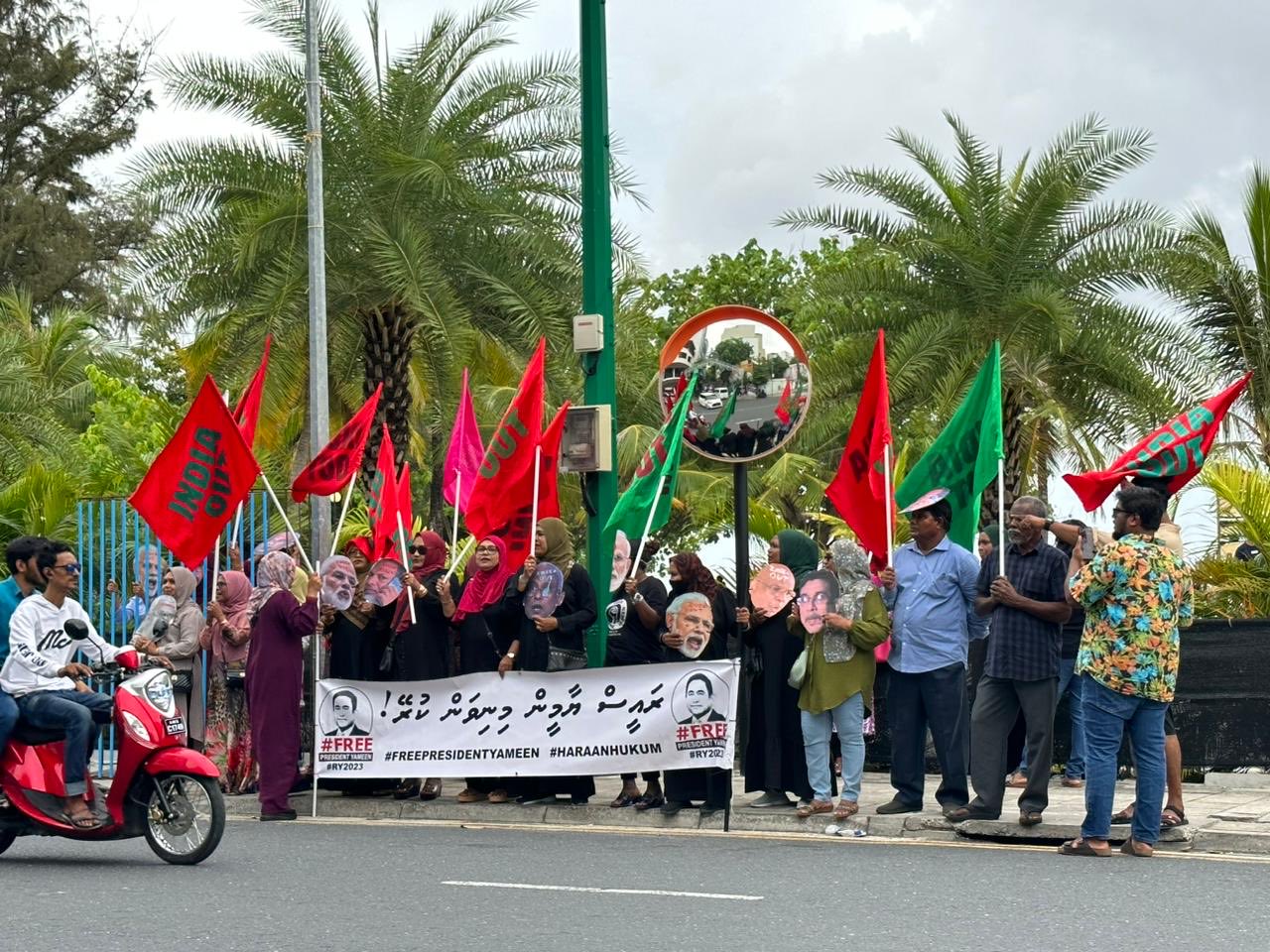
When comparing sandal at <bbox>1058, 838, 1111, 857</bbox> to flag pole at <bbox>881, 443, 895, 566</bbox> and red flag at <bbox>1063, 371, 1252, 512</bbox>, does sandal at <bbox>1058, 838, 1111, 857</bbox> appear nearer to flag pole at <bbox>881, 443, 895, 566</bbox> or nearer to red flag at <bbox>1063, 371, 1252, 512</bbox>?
red flag at <bbox>1063, 371, 1252, 512</bbox>

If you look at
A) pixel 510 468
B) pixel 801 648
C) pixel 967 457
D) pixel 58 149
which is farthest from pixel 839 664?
pixel 58 149

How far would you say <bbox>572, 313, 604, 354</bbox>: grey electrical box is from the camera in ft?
46.0

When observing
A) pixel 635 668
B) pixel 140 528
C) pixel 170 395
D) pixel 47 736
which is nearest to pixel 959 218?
pixel 140 528

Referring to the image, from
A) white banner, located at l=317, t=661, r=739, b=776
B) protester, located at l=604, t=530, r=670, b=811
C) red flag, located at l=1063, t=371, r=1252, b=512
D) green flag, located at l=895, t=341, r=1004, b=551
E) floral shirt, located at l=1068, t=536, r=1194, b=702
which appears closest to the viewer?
floral shirt, located at l=1068, t=536, r=1194, b=702

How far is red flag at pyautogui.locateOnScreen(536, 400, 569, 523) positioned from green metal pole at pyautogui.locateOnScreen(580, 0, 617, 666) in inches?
10.6

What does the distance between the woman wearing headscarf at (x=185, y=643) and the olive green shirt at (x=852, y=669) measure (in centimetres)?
551

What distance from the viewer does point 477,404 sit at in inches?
1062

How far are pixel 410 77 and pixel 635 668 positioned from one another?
42.0 feet

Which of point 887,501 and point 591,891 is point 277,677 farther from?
point 591,891

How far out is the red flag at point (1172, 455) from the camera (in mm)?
11000

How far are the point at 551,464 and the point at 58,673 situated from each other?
4555 millimetres

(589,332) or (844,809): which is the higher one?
(589,332)

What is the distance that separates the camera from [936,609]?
11.8 m

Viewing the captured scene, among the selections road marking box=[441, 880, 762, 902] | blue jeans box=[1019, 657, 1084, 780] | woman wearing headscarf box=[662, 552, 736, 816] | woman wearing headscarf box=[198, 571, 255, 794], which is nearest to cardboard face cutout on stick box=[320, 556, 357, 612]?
woman wearing headscarf box=[198, 571, 255, 794]
